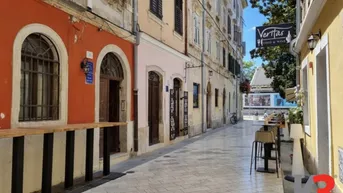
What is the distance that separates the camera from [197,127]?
47.8ft

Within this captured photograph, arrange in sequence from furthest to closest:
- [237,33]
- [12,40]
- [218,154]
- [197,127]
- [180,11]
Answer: [237,33]
[197,127]
[180,11]
[218,154]
[12,40]

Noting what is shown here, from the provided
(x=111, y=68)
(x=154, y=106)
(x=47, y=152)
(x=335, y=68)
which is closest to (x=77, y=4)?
(x=111, y=68)

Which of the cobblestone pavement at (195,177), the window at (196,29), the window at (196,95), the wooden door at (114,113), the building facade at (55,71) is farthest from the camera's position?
the window at (196,29)

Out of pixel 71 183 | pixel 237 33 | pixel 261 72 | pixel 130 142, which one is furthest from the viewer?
pixel 261 72

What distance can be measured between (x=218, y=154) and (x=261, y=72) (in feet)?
117

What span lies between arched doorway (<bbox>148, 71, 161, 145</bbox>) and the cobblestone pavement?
153 cm

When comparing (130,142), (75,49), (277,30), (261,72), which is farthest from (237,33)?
(75,49)

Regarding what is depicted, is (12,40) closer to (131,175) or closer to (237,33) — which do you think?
(131,175)

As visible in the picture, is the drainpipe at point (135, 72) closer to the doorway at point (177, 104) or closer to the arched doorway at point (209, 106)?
the doorway at point (177, 104)

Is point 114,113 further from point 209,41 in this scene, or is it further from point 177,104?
point 209,41

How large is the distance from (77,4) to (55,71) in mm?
1355

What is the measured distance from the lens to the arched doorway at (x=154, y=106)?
983 centimetres

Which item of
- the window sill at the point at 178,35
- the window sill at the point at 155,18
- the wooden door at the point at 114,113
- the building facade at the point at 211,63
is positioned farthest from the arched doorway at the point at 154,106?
the building facade at the point at 211,63

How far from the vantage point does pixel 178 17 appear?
12258 millimetres
